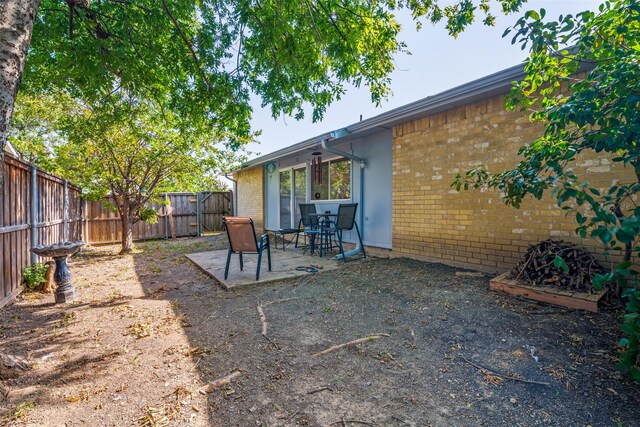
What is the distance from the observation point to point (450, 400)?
190cm

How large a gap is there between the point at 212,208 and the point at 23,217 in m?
9.48

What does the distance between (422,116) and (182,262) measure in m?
5.93

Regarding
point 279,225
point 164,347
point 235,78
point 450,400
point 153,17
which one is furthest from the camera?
point 279,225

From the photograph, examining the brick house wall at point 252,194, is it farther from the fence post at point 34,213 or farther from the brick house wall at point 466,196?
the fence post at point 34,213

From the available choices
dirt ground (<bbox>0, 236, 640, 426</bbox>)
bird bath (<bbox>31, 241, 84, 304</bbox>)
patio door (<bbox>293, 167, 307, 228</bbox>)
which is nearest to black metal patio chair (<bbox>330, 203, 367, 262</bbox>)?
dirt ground (<bbox>0, 236, 640, 426</bbox>)

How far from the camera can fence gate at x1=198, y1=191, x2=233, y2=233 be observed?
13.4 m

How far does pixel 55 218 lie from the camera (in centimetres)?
645

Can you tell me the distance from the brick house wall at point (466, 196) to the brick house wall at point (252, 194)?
6957mm

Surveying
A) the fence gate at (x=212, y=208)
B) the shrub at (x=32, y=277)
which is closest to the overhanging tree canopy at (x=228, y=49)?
the shrub at (x=32, y=277)

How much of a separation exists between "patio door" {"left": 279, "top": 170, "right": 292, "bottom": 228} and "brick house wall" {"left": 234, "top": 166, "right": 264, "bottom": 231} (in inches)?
60.9

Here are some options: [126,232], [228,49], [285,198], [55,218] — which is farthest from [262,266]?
[126,232]

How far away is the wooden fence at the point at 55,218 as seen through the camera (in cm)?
394

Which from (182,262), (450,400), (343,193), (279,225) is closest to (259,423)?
(450,400)

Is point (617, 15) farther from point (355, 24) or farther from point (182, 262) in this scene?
point (182, 262)
